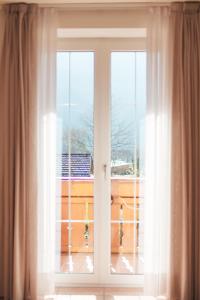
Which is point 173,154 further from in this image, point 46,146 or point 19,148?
point 19,148

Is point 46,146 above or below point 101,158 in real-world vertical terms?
above

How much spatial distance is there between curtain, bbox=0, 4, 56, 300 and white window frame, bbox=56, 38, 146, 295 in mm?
369

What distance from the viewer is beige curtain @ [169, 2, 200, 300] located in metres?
2.88

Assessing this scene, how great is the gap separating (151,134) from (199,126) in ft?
1.38

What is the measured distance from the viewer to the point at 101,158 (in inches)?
129

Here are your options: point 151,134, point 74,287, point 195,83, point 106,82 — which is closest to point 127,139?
point 151,134

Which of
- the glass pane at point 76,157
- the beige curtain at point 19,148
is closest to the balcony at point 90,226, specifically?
the glass pane at point 76,157

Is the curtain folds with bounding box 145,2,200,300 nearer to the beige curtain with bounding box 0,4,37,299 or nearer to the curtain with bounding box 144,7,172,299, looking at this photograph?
the curtain with bounding box 144,7,172,299

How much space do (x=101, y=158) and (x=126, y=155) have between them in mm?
247

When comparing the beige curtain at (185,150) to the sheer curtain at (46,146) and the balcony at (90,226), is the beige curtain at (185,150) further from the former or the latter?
the sheer curtain at (46,146)

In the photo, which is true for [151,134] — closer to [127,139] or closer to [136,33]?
[127,139]

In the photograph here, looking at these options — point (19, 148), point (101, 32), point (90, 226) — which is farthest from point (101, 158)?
point (101, 32)

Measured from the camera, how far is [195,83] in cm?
290

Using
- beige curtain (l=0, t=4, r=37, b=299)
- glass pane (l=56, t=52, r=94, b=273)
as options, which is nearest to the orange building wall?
glass pane (l=56, t=52, r=94, b=273)
